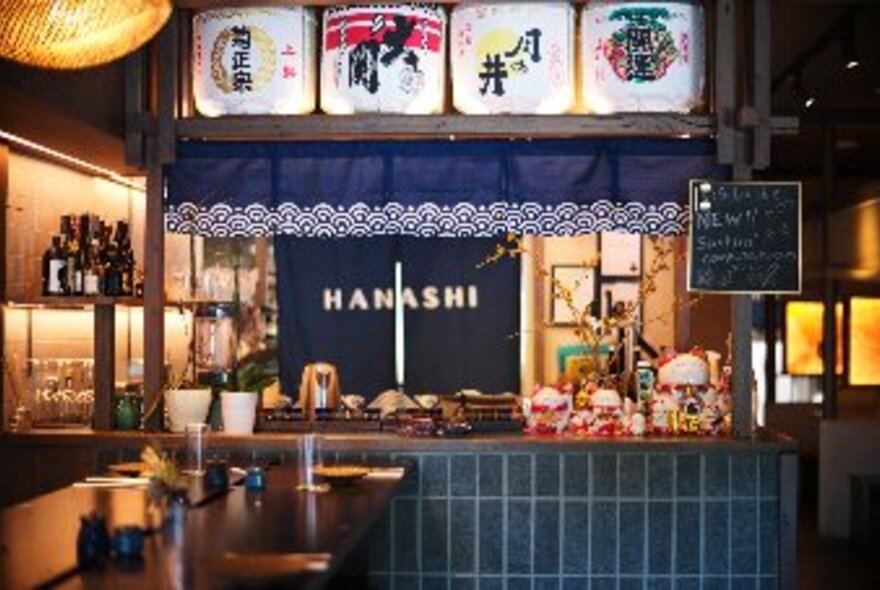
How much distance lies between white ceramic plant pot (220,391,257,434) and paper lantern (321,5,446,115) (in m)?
1.57

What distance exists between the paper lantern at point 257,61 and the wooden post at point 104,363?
3.83 feet

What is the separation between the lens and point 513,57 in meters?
6.16

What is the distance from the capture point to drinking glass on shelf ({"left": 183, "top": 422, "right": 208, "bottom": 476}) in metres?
5.03

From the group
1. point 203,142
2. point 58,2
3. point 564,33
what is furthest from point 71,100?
point 564,33

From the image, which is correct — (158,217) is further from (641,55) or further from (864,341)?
(864,341)

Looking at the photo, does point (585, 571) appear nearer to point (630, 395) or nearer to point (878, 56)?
point (630, 395)

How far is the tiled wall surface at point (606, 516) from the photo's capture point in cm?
618

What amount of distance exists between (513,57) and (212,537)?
10.3ft

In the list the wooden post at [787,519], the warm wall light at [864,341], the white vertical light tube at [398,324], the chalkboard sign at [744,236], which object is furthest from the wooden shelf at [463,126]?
the warm wall light at [864,341]

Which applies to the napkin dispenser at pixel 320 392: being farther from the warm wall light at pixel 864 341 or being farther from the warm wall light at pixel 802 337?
the warm wall light at pixel 802 337

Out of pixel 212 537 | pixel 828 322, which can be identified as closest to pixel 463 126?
pixel 212 537

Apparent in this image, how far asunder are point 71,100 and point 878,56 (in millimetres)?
6560

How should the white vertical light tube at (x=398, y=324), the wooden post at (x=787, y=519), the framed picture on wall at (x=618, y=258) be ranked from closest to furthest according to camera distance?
the wooden post at (x=787, y=519), the white vertical light tube at (x=398, y=324), the framed picture on wall at (x=618, y=258)

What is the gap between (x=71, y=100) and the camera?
19.4ft
